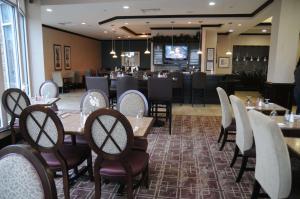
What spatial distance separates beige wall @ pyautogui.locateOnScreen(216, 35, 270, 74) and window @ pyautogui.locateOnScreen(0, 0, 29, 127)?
10.3 metres

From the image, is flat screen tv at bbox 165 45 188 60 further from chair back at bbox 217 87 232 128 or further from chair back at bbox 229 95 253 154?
chair back at bbox 229 95 253 154

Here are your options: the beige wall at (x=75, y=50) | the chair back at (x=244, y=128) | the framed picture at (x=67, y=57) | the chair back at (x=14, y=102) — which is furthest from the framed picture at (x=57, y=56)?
the chair back at (x=244, y=128)

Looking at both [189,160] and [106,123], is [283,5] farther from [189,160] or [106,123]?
[106,123]

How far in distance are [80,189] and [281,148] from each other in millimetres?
2191

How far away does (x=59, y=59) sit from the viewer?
428 inches

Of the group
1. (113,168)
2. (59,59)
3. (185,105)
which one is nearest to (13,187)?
(113,168)

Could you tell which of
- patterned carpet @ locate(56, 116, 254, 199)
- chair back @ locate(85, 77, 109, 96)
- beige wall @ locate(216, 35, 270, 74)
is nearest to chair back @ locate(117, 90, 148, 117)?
patterned carpet @ locate(56, 116, 254, 199)

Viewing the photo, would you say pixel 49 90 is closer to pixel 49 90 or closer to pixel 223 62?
pixel 49 90

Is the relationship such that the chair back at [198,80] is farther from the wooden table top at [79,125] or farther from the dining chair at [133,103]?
the wooden table top at [79,125]

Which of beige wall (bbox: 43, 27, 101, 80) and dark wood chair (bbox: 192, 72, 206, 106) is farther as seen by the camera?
beige wall (bbox: 43, 27, 101, 80)

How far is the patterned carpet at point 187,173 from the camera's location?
2654 millimetres

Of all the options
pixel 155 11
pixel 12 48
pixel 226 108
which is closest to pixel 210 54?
pixel 155 11

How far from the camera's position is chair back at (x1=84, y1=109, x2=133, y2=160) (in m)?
1.96

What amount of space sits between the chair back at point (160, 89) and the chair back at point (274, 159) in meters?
2.87
